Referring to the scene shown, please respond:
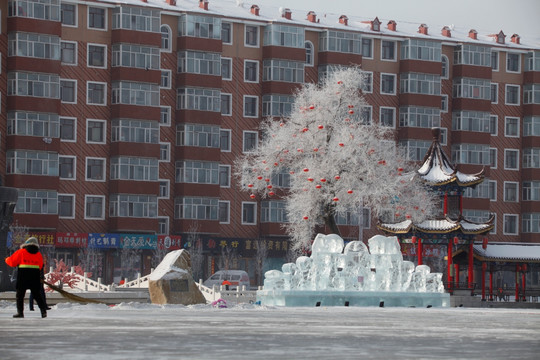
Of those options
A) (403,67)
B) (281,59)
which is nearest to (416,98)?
(403,67)

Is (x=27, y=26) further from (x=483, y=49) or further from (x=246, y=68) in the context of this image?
(x=483, y=49)

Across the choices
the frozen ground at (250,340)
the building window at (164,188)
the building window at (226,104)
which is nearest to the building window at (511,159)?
the building window at (226,104)

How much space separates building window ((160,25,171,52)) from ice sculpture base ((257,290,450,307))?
132 feet

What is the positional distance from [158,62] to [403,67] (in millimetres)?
18924

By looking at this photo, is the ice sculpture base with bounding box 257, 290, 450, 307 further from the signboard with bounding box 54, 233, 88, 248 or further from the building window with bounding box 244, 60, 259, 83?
the building window with bounding box 244, 60, 259, 83

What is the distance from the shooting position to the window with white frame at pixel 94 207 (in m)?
82.2

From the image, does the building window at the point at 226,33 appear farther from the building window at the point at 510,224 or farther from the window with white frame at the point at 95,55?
the building window at the point at 510,224

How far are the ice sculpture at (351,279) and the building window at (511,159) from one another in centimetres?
5069

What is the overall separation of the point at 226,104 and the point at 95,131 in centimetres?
975

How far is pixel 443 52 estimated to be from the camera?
96188mm

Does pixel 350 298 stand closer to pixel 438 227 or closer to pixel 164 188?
pixel 438 227

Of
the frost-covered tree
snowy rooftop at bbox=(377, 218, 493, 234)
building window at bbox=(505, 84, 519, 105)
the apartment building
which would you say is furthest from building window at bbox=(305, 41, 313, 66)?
snowy rooftop at bbox=(377, 218, 493, 234)

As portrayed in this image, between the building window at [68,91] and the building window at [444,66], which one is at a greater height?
the building window at [444,66]

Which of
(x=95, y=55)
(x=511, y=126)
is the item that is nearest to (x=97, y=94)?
(x=95, y=55)
